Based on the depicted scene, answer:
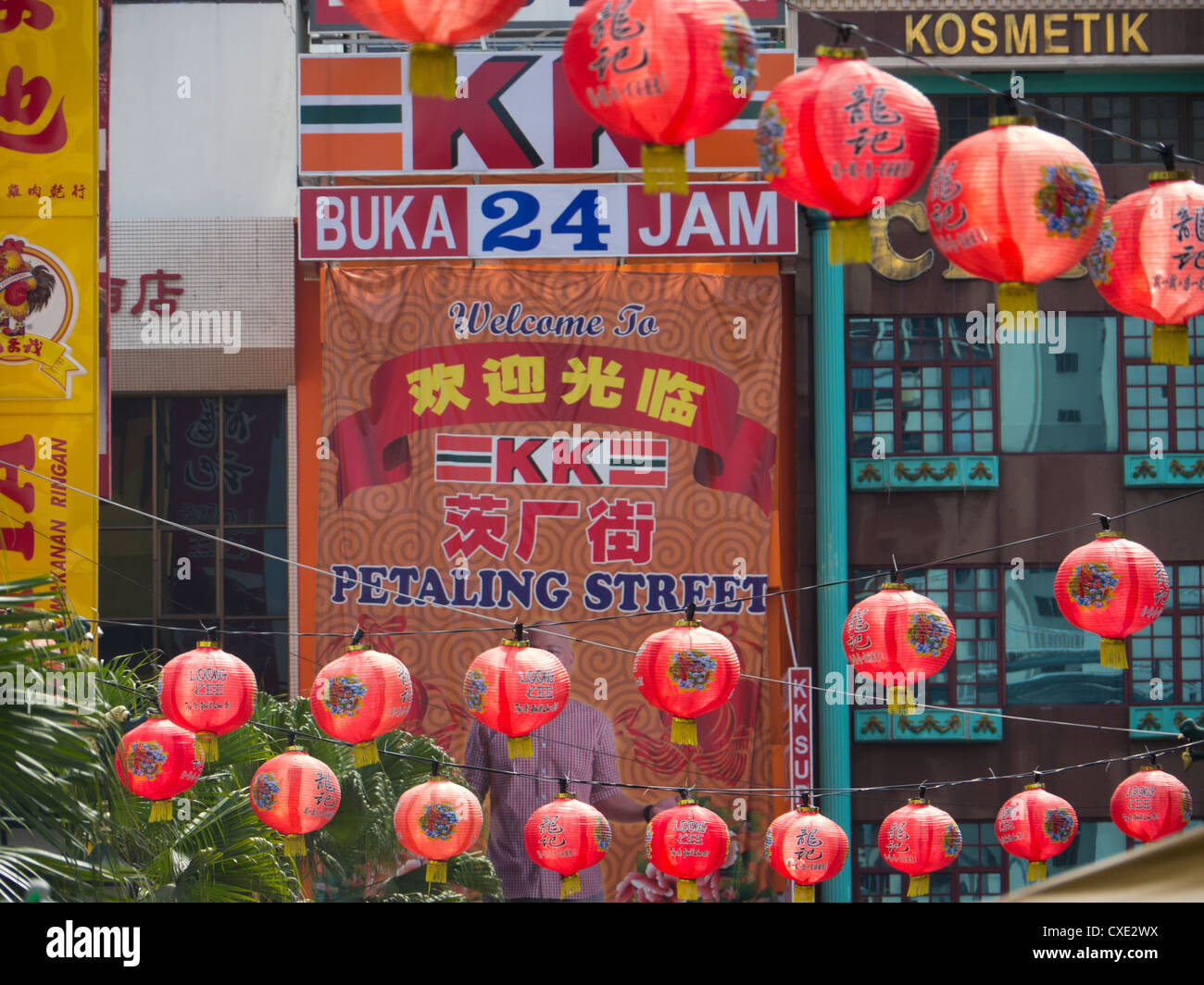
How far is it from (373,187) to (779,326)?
14.1 ft

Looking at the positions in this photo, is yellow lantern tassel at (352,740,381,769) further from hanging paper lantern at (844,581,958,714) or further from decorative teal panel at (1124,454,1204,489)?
decorative teal panel at (1124,454,1204,489)

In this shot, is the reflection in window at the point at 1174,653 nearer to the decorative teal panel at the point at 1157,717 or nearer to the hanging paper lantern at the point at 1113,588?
the decorative teal panel at the point at 1157,717

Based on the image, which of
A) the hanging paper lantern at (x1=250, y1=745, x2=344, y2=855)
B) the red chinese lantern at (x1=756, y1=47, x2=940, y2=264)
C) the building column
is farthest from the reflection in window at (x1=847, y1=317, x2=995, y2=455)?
the red chinese lantern at (x1=756, y1=47, x2=940, y2=264)

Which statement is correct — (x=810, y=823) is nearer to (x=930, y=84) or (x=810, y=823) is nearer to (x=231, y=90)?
(x=930, y=84)

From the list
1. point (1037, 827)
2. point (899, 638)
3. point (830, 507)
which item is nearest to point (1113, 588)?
point (899, 638)

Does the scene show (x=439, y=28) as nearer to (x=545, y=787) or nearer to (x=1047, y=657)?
(x=545, y=787)

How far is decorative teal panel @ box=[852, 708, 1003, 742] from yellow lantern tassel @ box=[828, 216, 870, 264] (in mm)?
10594

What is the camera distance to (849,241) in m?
6.08

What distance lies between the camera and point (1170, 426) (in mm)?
16547

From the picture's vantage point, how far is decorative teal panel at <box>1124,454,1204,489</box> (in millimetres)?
16406
